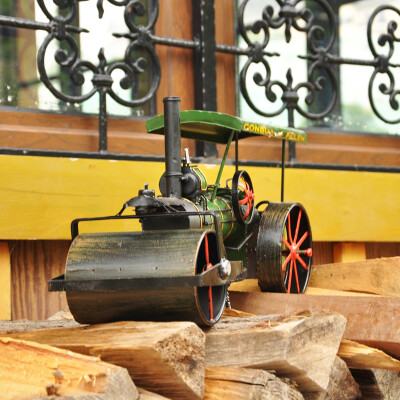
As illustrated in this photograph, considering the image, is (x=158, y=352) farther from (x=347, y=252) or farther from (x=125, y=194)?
(x=347, y=252)

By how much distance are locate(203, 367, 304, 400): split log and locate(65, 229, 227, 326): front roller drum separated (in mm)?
193

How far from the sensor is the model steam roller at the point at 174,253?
2492mm

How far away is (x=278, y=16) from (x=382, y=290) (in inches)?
69.9

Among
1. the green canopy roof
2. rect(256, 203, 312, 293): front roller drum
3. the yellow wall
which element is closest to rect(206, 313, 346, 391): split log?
rect(256, 203, 312, 293): front roller drum

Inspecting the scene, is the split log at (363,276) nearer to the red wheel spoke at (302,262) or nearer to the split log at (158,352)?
the red wheel spoke at (302,262)

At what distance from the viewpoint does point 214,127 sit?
11.0 feet

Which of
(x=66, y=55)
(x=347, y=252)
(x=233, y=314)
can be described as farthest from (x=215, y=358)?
→ (x=347, y=252)

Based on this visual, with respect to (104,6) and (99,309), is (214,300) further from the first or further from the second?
(104,6)

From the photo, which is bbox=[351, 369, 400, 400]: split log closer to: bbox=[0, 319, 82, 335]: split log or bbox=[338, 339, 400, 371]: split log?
bbox=[338, 339, 400, 371]: split log

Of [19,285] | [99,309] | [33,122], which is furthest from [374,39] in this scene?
[99,309]

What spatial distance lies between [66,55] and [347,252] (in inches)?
75.4

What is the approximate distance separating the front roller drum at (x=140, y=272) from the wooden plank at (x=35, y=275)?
1053 millimetres

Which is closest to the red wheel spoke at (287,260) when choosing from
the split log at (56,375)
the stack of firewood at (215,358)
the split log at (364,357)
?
the stack of firewood at (215,358)

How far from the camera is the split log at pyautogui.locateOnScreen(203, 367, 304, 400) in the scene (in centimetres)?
235
